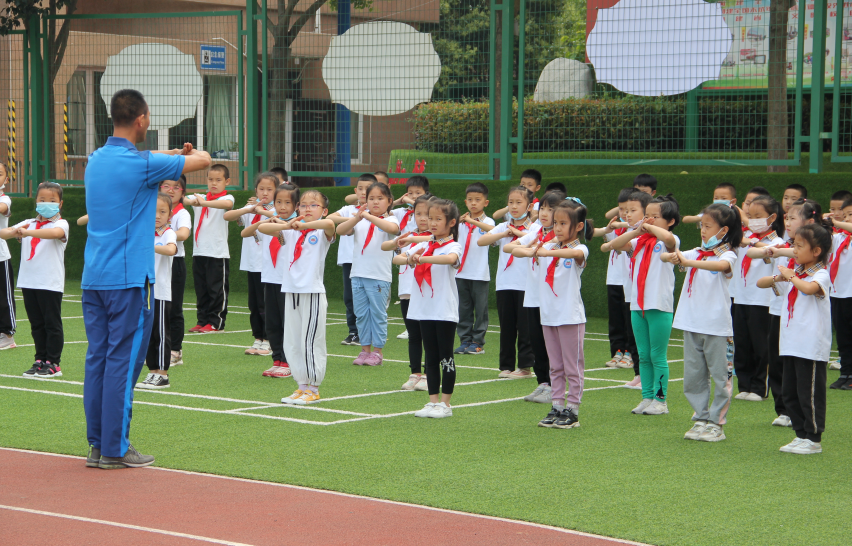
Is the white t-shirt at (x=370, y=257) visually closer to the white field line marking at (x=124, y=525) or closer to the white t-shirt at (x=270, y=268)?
the white t-shirt at (x=270, y=268)

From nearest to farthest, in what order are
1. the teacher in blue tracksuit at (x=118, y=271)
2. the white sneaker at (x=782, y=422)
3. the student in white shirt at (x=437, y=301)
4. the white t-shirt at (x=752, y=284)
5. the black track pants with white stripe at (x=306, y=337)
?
the teacher in blue tracksuit at (x=118, y=271) → the white sneaker at (x=782, y=422) → the student in white shirt at (x=437, y=301) → the black track pants with white stripe at (x=306, y=337) → the white t-shirt at (x=752, y=284)

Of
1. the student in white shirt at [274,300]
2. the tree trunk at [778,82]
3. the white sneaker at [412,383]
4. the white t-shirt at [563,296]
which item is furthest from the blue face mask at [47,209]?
the tree trunk at [778,82]

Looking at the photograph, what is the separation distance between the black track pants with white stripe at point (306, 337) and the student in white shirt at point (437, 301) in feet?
2.45

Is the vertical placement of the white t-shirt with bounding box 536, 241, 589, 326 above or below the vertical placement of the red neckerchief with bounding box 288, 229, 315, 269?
below

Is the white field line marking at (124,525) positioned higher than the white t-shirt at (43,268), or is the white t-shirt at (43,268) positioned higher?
the white t-shirt at (43,268)

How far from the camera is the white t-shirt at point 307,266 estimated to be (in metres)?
7.60

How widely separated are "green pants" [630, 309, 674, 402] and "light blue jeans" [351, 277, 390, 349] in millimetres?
2928

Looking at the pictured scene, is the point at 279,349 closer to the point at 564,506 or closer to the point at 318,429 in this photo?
the point at 318,429

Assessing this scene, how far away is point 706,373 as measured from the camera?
262 inches

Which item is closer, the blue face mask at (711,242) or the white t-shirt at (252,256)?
the blue face mask at (711,242)

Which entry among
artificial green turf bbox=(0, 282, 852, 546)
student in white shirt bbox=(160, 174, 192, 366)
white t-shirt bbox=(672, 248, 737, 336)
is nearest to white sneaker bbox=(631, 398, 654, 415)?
artificial green turf bbox=(0, 282, 852, 546)

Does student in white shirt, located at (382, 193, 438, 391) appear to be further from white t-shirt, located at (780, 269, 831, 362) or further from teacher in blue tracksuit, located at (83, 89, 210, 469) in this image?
white t-shirt, located at (780, 269, 831, 362)

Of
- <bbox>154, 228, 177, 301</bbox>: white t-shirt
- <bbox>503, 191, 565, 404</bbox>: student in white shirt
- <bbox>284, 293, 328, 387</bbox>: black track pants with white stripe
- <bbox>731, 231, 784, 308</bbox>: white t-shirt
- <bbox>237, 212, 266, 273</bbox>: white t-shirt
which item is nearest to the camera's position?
<bbox>503, 191, 565, 404</bbox>: student in white shirt

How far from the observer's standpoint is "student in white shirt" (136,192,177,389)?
8273mm
